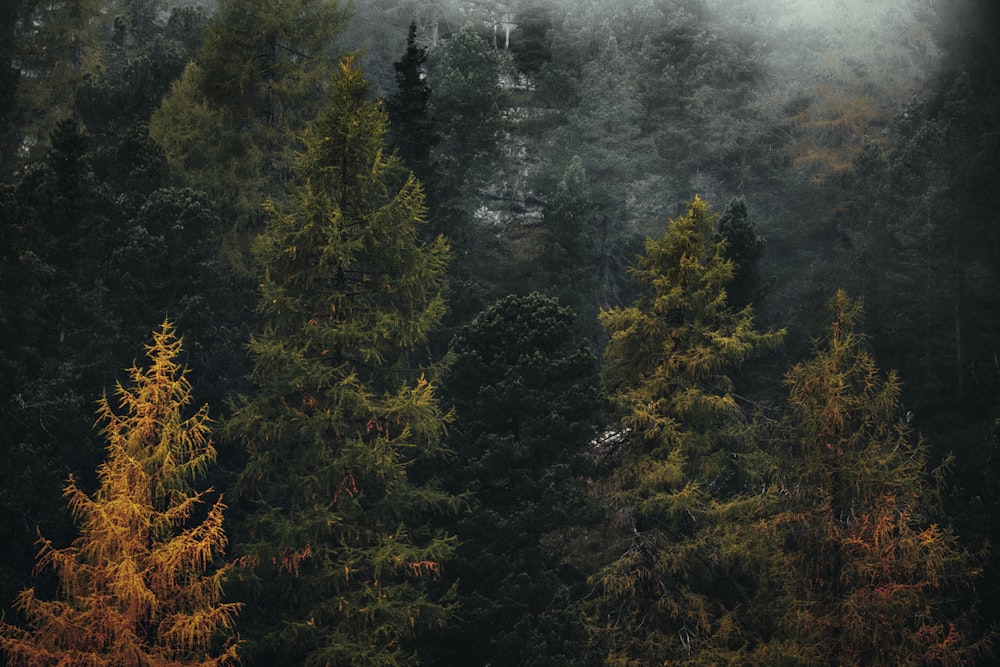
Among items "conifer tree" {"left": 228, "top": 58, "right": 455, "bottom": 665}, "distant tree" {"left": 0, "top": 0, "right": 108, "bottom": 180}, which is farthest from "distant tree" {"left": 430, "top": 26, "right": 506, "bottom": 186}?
"conifer tree" {"left": 228, "top": 58, "right": 455, "bottom": 665}

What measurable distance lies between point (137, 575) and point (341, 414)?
5776 millimetres

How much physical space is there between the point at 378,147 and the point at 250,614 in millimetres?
9670

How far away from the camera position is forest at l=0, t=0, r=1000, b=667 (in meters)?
18.3

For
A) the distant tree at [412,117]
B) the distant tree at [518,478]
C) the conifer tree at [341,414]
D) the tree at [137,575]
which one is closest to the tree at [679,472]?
the distant tree at [518,478]

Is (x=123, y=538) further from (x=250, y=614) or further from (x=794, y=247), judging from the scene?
(x=794, y=247)

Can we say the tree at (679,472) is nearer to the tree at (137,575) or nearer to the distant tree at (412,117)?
the tree at (137,575)

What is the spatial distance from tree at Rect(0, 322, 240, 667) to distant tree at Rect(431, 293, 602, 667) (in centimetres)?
793

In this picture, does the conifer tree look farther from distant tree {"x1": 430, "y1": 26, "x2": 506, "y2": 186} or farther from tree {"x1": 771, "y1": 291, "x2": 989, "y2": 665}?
distant tree {"x1": 430, "y1": 26, "x2": 506, "y2": 186}

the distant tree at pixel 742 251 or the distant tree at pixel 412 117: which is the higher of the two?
the distant tree at pixel 412 117

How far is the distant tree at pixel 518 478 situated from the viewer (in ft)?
72.1

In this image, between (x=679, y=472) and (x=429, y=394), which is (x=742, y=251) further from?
(x=429, y=394)

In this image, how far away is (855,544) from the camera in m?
18.6

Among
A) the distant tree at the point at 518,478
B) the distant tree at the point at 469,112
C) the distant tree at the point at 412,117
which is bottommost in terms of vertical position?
the distant tree at the point at 518,478

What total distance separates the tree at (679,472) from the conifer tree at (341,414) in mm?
4294
